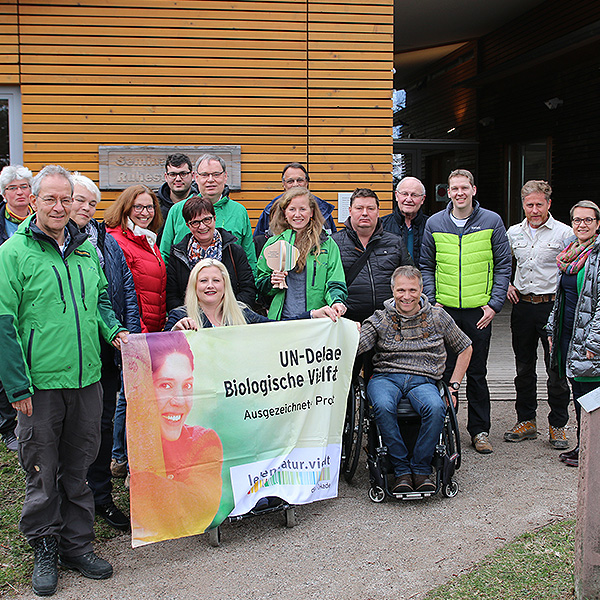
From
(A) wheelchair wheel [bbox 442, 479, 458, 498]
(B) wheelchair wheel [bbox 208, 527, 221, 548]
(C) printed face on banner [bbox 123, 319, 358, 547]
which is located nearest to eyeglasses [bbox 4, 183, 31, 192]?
(C) printed face on banner [bbox 123, 319, 358, 547]

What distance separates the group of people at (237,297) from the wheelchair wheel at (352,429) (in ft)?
0.41

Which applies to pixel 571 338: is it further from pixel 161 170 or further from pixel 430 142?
pixel 430 142

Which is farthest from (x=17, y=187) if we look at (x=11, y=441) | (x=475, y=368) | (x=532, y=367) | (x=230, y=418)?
(x=532, y=367)

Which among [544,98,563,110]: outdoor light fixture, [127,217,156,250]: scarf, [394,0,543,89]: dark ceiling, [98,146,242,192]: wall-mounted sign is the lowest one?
[127,217,156,250]: scarf

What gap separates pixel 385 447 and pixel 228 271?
1.55 metres

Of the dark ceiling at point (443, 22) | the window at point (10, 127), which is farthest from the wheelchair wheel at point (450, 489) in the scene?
the dark ceiling at point (443, 22)

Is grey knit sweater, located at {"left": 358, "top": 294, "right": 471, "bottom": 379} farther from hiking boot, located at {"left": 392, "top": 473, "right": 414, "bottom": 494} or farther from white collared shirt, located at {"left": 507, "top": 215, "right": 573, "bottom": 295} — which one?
white collared shirt, located at {"left": 507, "top": 215, "right": 573, "bottom": 295}

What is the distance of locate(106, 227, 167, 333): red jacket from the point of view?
167 inches

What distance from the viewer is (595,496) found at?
2.88 meters

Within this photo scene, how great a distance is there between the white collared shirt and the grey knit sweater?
45.7 inches

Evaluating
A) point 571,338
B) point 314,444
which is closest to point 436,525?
point 314,444

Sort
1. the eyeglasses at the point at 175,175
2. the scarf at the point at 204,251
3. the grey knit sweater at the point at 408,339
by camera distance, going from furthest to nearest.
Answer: the eyeglasses at the point at 175,175 < the grey knit sweater at the point at 408,339 < the scarf at the point at 204,251

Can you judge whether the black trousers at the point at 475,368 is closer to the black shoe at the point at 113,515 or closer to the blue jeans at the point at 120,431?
the blue jeans at the point at 120,431

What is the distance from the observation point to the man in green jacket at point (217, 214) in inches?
184
